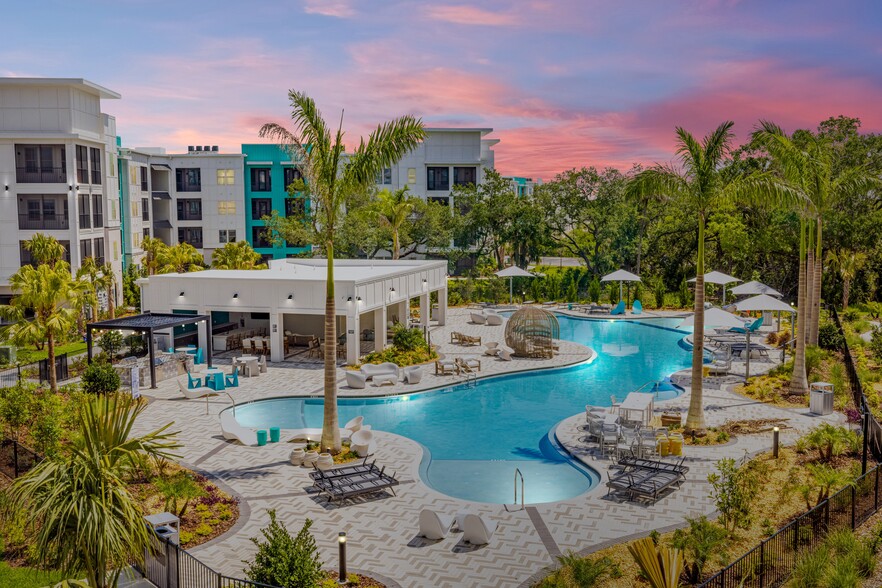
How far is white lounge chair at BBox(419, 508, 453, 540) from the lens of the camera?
13.9 meters

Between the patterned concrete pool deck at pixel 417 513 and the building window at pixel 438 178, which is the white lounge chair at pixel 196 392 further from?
the building window at pixel 438 178

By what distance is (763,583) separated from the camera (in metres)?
11.6

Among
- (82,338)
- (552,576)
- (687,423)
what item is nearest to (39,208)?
(82,338)

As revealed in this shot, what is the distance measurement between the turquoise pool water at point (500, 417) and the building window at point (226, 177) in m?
48.4

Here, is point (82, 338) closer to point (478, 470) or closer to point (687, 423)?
point (478, 470)

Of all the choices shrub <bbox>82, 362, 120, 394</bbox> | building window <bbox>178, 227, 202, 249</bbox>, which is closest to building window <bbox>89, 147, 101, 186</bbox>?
shrub <bbox>82, 362, 120, 394</bbox>

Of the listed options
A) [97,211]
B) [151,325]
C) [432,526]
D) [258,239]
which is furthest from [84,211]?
[432,526]

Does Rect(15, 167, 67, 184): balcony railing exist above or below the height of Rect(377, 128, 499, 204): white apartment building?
below

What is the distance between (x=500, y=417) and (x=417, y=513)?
9.16m

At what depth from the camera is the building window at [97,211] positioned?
145ft

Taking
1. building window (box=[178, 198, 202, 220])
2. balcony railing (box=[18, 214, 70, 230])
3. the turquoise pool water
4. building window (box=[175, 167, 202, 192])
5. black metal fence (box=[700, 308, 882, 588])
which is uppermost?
building window (box=[175, 167, 202, 192])

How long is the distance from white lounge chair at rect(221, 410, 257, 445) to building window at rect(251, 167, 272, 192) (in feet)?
184

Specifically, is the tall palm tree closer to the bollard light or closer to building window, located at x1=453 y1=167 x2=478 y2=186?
the bollard light

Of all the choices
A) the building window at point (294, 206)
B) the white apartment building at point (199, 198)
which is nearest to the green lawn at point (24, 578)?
the building window at point (294, 206)
